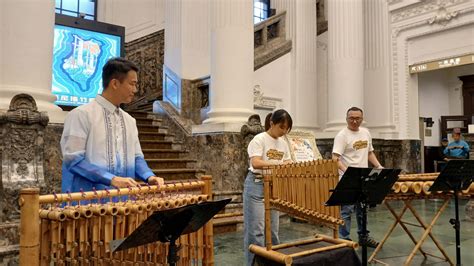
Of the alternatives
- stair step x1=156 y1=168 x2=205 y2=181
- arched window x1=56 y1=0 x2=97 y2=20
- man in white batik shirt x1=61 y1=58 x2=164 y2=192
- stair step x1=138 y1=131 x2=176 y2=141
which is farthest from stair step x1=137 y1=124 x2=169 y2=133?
man in white batik shirt x1=61 y1=58 x2=164 y2=192

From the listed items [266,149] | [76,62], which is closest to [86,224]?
[266,149]

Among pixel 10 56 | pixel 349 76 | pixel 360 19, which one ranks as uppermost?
pixel 360 19

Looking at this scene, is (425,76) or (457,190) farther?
(425,76)

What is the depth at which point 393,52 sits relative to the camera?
416 inches

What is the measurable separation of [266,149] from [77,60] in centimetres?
622

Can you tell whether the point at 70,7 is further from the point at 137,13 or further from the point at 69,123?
the point at 69,123

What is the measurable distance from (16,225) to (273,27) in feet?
27.3

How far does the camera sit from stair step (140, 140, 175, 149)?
24.2 feet

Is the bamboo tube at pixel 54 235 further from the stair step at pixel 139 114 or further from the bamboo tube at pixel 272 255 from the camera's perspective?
the stair step at pixel 139 114

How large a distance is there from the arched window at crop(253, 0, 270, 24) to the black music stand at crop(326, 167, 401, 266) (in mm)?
10770

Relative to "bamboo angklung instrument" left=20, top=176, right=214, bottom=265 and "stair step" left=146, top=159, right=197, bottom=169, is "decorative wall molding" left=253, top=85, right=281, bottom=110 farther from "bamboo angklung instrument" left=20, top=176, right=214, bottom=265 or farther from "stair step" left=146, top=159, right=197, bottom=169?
"bamboo angklung instrument" left=20, top=176, right=214, bottom=265

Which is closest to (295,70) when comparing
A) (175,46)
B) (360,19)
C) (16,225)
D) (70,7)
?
(360,19)

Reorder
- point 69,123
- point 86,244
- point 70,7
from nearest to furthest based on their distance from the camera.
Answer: point 86,244, point 69,123, point 70,7

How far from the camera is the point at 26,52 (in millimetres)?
4457
